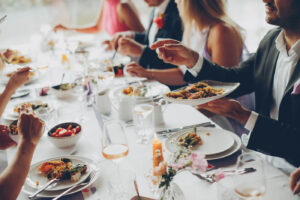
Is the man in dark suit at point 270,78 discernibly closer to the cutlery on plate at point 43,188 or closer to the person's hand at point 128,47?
the cutlery on plate at point 43,188

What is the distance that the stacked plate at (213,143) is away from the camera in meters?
1.14

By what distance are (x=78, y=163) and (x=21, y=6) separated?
619 centimetres

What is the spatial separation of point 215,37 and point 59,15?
4941 mm

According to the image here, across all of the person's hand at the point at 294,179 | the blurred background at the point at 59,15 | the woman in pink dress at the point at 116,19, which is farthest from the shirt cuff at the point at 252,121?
the blurred background at the point at 59,15

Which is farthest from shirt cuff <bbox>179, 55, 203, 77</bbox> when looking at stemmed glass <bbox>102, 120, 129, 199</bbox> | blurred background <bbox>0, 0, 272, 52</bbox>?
blurred background <bbox>0, 0, 272, 52</bbox>

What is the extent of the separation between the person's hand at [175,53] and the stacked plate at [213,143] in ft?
1.49

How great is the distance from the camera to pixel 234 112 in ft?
4.09

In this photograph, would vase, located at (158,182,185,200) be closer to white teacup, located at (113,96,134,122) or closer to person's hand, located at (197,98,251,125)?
person's hand, located at (197,98,251,125)

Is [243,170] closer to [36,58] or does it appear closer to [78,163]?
[78,163]

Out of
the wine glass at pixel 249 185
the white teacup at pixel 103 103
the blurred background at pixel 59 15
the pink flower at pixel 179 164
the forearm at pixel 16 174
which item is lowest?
the blurred background at pixel 59 15

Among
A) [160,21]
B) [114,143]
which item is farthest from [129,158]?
[160,21]

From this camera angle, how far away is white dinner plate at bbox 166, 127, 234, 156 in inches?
46.2

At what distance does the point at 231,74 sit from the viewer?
5.66ft

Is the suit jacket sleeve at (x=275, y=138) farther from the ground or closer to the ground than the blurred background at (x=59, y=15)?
farther from the ground
